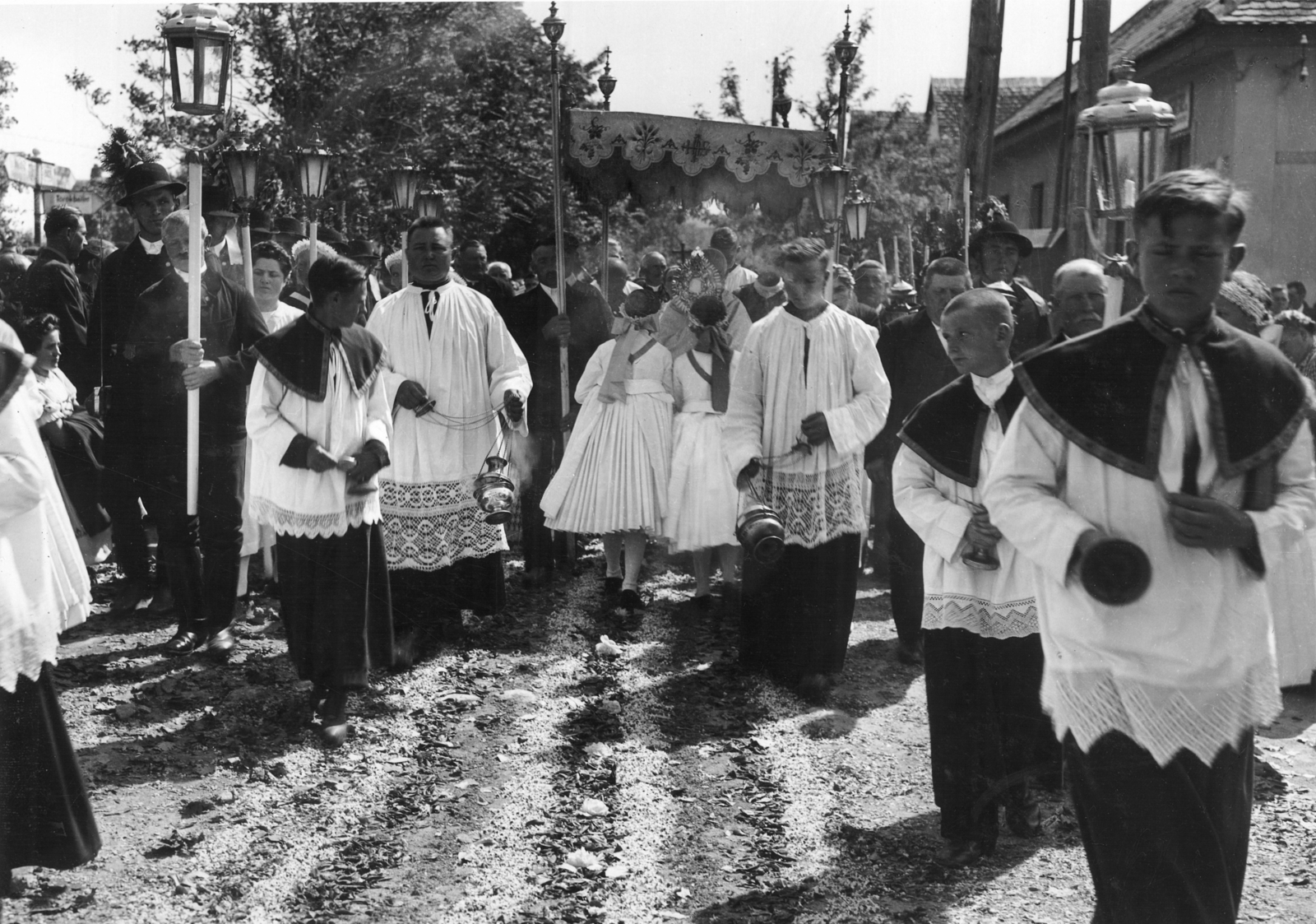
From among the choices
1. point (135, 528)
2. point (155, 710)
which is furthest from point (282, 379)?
point (135, 528)

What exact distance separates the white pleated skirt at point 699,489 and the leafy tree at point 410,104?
842 centimetres

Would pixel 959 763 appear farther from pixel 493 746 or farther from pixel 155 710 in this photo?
pixel 155 710

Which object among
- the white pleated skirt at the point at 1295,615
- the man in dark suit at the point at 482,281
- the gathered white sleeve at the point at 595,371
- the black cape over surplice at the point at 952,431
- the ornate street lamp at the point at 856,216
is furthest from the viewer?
the ornate street lamp at the point at 856,216

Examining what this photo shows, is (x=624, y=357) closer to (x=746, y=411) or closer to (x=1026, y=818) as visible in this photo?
(x=746, y=411)

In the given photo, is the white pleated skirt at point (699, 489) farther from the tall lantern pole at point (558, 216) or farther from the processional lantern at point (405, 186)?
the processional lantern at point (405, 186)

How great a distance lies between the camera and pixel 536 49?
29.7m

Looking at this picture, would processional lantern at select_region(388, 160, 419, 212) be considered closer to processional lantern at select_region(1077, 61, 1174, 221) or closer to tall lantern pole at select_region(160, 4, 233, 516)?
tall lantern pole at select_region(160, 4, 233, 516)

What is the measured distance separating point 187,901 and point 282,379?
2.46 metres

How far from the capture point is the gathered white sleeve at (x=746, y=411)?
279 inches

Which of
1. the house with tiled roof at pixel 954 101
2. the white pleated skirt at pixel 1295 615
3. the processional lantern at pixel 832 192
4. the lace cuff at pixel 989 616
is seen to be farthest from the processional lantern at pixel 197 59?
the house with tiled roof at pixel 954 101

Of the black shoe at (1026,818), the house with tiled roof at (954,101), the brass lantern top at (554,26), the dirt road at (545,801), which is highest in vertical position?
the house with tiled roof at (954,101)

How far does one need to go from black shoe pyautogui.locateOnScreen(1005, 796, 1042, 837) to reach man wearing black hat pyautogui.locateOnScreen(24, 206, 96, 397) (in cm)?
661

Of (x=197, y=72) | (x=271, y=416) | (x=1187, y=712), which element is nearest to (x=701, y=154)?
(x=197, y=72)

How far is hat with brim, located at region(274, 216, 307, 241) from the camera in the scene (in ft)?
38.4
